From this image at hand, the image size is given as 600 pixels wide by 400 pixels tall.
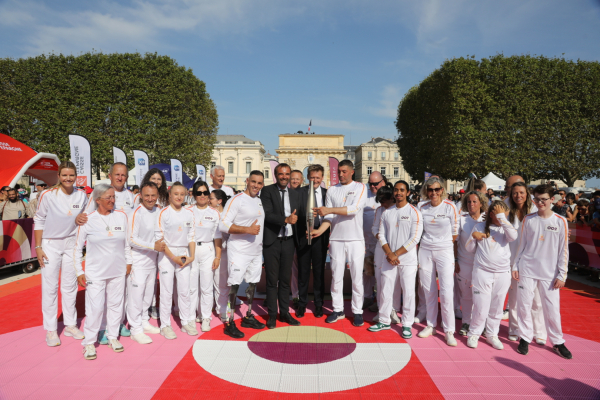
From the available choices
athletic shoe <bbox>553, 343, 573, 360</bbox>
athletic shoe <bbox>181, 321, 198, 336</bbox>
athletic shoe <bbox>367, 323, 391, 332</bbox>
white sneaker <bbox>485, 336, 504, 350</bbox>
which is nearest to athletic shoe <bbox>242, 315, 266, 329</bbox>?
athletic shoe <bbox>181, 321, 198, 336</bbox>

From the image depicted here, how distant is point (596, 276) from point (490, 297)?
581cm

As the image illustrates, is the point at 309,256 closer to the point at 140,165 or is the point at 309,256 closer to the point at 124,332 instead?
the point at 124,332

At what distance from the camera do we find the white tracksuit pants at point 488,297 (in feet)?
14.0

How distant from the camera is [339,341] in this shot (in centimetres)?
447

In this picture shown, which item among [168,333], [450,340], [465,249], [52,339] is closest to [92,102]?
[52,339]

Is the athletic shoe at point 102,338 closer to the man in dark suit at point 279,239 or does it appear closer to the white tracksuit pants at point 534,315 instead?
the man in dark suit at point 279,239

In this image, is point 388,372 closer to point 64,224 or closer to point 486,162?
point 64,224

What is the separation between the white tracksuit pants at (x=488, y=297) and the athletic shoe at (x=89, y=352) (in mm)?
4446

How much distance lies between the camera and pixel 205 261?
15.9 feet

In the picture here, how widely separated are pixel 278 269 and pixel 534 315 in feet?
11.0

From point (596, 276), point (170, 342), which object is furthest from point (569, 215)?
point (170, 342)

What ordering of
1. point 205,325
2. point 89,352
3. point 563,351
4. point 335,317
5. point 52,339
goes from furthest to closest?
point 335,317, point 205,325, point 52,339, point 563,351, point 89,352

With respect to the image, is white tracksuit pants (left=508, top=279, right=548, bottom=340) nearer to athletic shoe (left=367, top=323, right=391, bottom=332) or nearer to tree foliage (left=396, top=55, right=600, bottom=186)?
athletic shoe (left=367, top=323, right=391, bottom=332)

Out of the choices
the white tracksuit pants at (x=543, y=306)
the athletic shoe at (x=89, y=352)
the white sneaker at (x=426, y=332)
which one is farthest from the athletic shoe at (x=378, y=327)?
the athletic shoe at (x=89, y=352)
